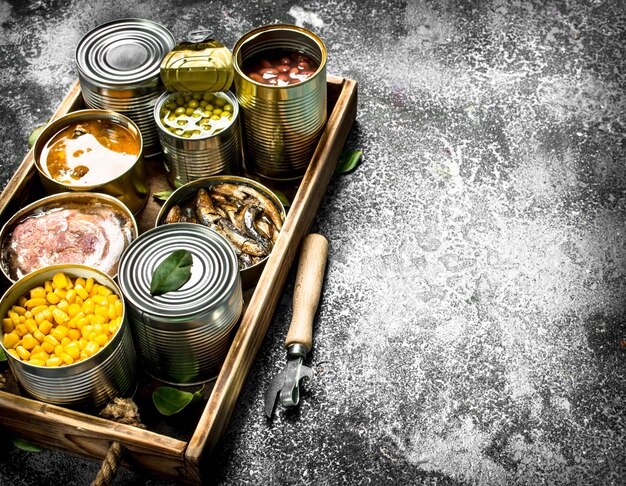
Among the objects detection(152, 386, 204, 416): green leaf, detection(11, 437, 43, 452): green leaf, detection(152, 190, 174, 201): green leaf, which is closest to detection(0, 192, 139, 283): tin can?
detection(152, 190, 174, 201): green leaf

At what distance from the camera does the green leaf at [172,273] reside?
7.65 ft

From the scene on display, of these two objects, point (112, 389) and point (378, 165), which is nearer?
point (112, 389)

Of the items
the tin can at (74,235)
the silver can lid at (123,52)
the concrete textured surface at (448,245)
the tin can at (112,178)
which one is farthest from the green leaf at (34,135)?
the tin can at (74,235)

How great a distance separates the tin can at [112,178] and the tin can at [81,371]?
1.38 ft

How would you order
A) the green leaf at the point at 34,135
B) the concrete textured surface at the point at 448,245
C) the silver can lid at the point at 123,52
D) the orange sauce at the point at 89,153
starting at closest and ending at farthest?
the concrete textured surface at the point at 448,245, the orange sauce at the point at 89,153, the silver can lid at the point at 123,52, the green leaf at the point at 34,135

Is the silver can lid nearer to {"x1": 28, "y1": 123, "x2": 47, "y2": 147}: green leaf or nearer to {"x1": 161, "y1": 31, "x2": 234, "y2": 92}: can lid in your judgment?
{"x1": 161, "y1": 31, "x2": 234, "y2": 92}: can lid

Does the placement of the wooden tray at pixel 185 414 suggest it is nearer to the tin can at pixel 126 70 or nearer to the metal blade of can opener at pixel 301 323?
the metal blade of can opener at pixel 301 323

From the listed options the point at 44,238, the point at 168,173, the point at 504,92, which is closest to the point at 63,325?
the point at 44,238

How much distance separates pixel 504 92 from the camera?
11.6 ft

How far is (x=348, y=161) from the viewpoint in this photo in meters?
3.27

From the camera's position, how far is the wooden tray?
227 centimetres

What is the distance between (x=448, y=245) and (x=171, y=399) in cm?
123

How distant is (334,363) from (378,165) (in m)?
0.96

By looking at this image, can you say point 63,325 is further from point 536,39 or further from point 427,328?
point 536,39
